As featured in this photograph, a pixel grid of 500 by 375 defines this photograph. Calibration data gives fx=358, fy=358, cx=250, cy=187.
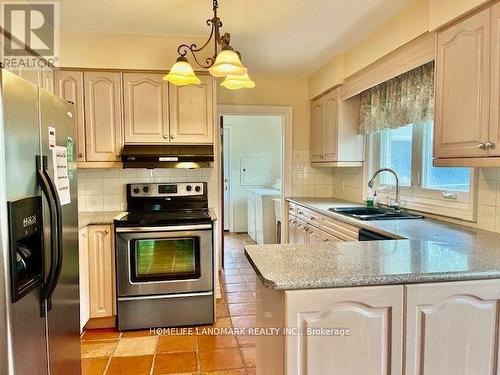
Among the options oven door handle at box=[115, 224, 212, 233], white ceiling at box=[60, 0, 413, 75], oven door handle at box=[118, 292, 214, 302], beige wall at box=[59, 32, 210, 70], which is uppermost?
white ceiling at box=[60, 0, 413, 75]

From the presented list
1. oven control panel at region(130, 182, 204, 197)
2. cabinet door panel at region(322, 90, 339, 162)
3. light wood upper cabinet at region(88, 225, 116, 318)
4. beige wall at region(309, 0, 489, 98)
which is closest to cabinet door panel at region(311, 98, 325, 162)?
cabinet door panel at region(322, 90, 339, 162)

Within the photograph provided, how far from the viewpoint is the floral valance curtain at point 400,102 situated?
8.13ft

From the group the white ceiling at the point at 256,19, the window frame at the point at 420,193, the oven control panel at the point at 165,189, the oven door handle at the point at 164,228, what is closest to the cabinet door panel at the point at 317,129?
the window frame at the point at 420,193

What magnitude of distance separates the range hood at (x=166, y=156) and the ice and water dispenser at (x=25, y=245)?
60.8 inches

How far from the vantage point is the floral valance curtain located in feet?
8.13

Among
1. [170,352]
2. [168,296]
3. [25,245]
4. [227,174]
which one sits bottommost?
[170,352]

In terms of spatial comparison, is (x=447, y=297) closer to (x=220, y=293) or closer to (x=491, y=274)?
(x=491, y=274)

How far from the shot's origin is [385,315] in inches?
50.4

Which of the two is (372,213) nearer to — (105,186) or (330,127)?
(330,127)

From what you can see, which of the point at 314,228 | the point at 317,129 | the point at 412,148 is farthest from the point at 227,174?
the point at 412,148

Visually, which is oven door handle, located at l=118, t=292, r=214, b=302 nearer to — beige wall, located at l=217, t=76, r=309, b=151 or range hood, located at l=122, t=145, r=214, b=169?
range hood, located at l=122, t=145, r=214, b=169

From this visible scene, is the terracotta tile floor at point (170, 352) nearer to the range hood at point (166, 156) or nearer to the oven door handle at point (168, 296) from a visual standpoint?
the oven door handle at point (168, 296)

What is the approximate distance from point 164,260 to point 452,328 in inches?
78.0

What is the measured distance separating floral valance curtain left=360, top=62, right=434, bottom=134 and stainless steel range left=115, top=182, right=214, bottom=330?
1.70 meters
